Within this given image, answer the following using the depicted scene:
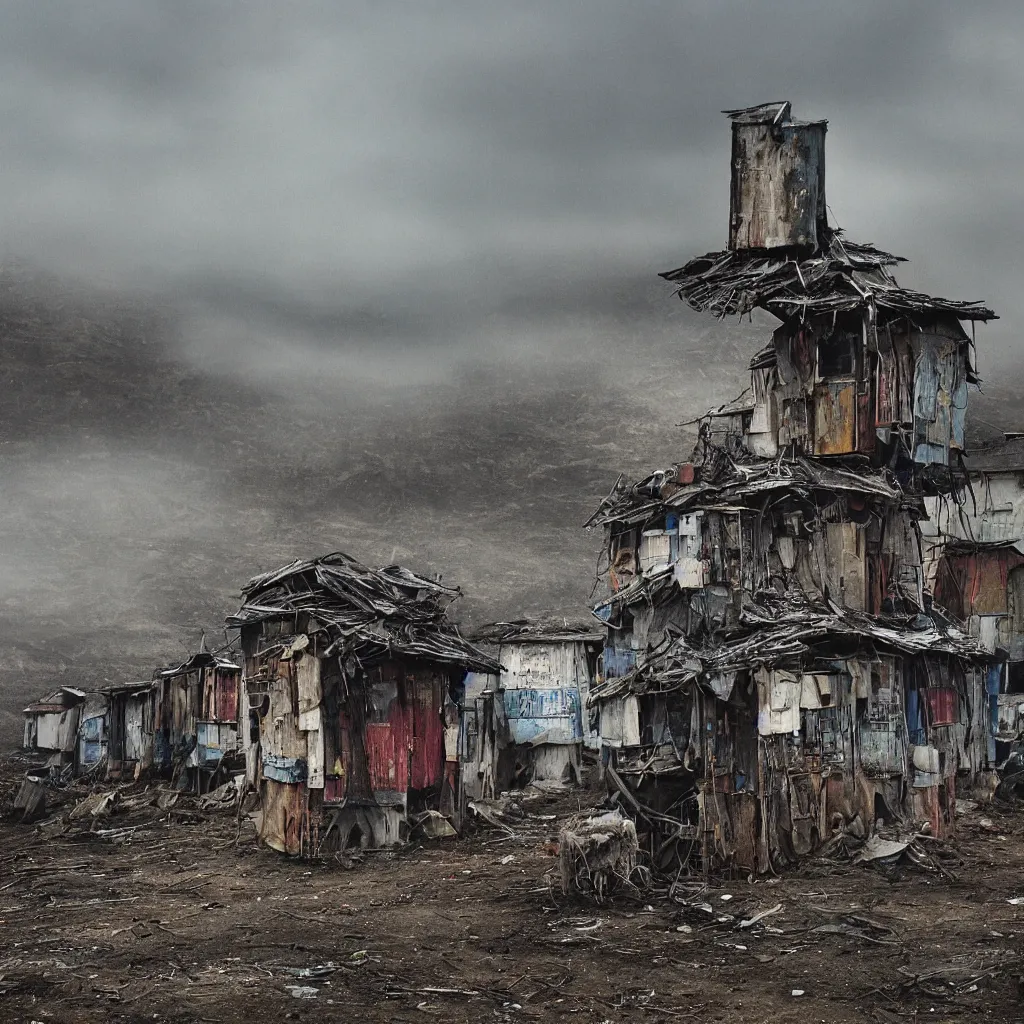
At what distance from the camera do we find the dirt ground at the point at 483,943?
13016 mm

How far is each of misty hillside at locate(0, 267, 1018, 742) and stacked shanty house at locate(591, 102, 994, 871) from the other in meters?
36.4

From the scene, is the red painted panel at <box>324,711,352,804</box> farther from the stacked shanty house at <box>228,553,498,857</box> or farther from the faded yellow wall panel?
the faded yellow wall panel

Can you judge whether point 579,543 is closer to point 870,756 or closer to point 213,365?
point 213,365

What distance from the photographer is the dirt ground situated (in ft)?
42.7

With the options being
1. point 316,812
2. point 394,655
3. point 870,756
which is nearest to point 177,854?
point 316,812

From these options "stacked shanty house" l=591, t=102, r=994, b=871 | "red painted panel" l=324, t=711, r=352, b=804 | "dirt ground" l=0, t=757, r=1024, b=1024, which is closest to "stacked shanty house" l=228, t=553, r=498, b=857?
"red painted panel" l=324, t=711, r=352, b=804

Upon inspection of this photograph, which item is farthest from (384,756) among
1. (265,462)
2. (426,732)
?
(265,462)

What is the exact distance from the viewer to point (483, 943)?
1600cm

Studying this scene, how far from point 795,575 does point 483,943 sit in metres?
11.7

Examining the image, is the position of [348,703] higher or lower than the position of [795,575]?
lower

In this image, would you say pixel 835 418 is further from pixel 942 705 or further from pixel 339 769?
pixel 339 769

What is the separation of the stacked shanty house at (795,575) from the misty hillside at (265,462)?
119 ft

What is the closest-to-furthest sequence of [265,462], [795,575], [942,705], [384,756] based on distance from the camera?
1. [384,756]
2. [942,705]
3. [795,575]
4. [265,462]

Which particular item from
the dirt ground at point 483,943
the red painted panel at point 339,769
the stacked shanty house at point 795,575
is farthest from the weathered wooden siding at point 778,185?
the red painted panel at point 339,769
